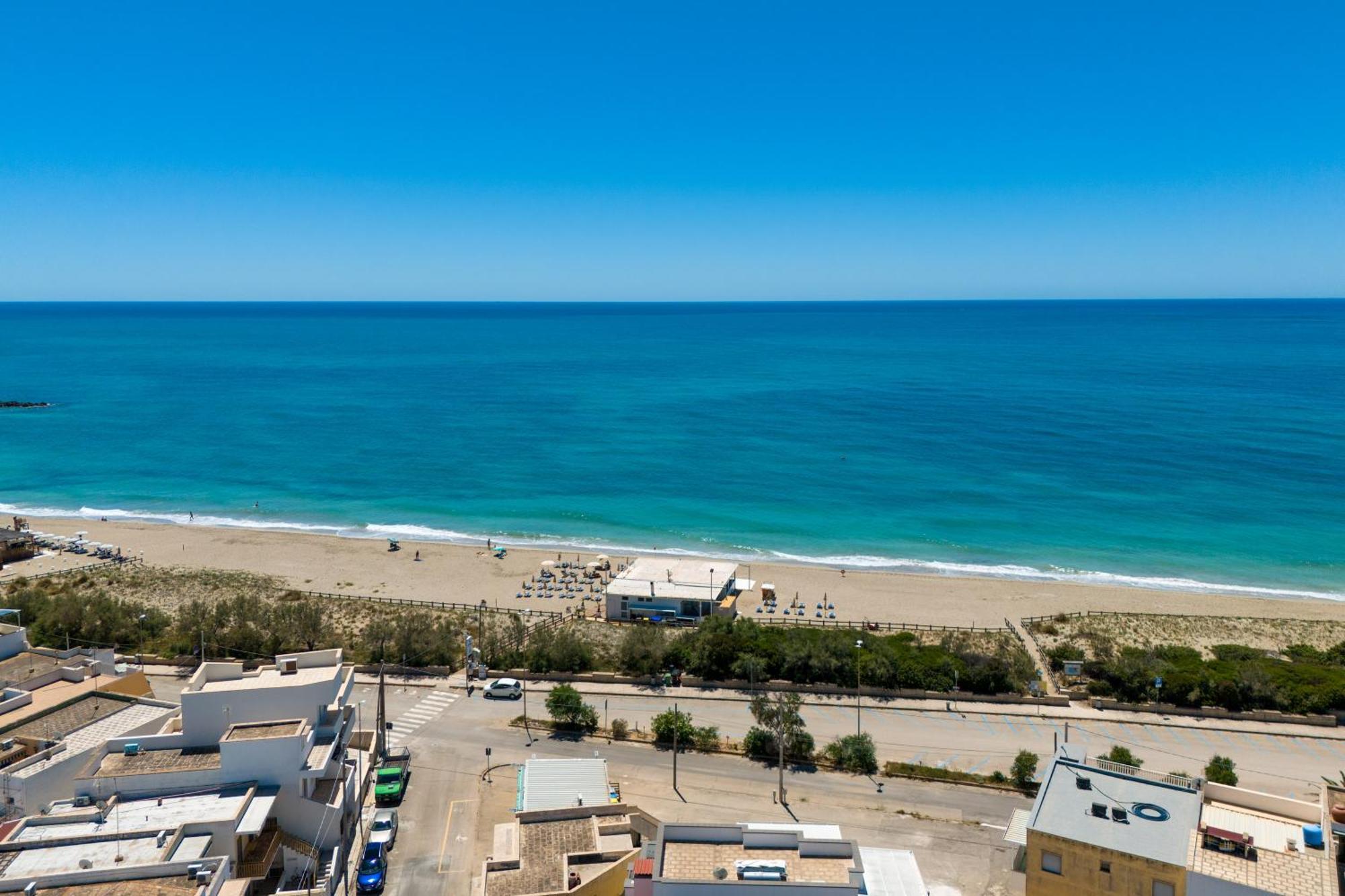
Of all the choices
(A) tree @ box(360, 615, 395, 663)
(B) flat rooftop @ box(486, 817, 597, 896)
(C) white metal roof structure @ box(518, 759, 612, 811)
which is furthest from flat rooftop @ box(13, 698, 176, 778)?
(B) flat rooftop @ box(486, 817, 597, 896)

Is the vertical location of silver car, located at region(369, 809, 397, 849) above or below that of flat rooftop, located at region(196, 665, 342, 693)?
below

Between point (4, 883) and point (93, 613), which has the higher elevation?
point (93, 613)

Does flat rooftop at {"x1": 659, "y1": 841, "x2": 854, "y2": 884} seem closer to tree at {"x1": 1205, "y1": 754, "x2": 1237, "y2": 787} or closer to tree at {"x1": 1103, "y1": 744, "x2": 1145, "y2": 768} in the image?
tree at {"x1": 1103, "y1": 744, "x2": 1145, "y2": 768}

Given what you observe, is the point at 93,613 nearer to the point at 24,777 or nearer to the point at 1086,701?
the point at 24,777

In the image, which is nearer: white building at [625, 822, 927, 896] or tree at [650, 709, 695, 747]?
white building at [625, 822, 927, 896]

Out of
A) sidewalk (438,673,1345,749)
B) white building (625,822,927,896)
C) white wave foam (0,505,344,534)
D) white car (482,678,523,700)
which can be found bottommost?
white building (625,822,927,896)

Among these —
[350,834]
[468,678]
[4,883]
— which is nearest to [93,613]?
[468,678]
